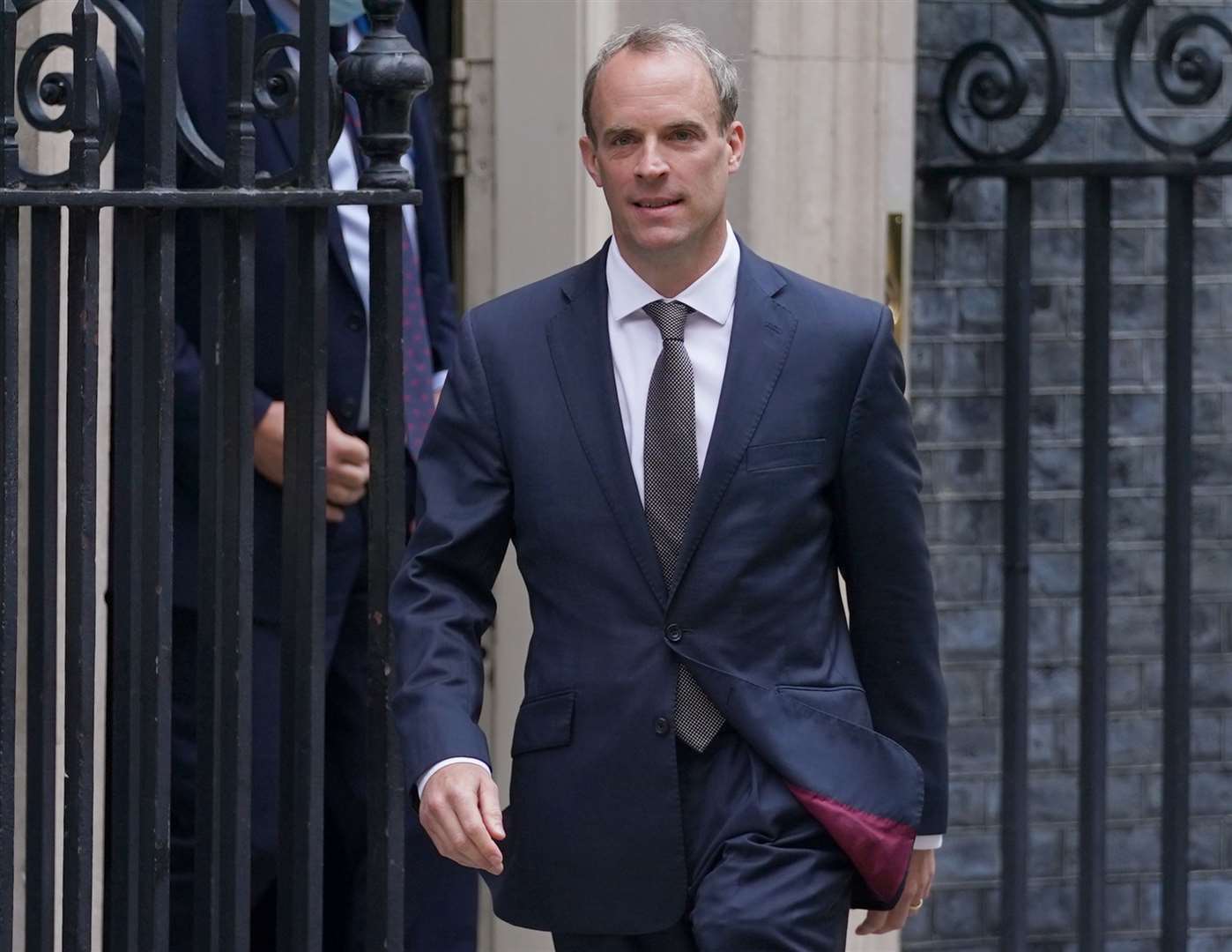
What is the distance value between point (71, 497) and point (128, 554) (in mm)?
117

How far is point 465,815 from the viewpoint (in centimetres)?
333

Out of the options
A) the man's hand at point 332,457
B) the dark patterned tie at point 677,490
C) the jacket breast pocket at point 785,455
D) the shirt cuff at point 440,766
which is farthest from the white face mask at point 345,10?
the shirt cuff at point 440,766

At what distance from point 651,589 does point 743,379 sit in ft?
1.00

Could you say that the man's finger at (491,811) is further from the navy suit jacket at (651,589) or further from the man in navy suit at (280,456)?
the man in navy suit at (280,456)

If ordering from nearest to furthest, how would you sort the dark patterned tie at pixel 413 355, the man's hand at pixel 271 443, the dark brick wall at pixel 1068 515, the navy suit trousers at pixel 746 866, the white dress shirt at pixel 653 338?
the navy suit trousers at pixel 746 866 < the white dress shirt at pixel 653 338 < the man's hand at pixel 271 443 < the dark patterned tie at pixel 413 355 < the dark brick wall at pixel 1068 515

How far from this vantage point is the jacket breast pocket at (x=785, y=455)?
348 cm

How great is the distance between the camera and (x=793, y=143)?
16.7 ft

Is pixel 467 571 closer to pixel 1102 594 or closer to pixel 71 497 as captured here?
pixel 71 497

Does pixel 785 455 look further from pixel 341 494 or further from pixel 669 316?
pixel 341 494

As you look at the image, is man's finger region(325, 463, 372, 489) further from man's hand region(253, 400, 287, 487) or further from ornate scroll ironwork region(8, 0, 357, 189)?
ornate scroll ironwork region(8, 0, 357, 189)

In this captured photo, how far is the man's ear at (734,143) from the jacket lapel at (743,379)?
12cm

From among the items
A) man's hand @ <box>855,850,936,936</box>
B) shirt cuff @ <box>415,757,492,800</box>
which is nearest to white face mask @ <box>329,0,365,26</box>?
shirt cuff @ <box>415,757,492,800</box>

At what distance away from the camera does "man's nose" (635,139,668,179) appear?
Answer: 11.2 ft

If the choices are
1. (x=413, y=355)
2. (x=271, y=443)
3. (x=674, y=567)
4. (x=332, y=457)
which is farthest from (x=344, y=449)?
(x=674, y=567)
